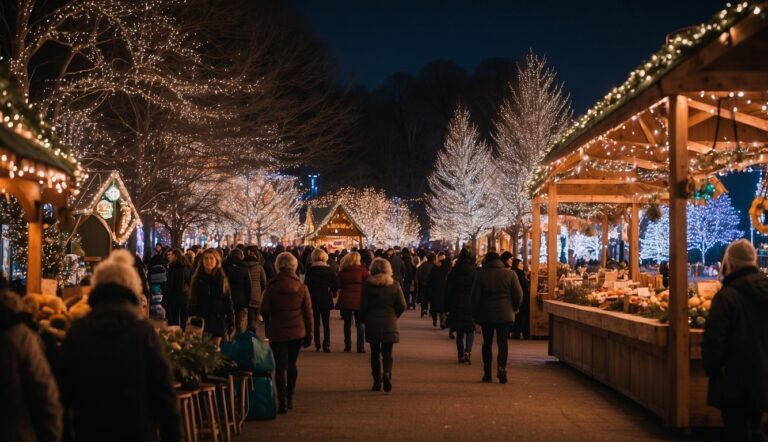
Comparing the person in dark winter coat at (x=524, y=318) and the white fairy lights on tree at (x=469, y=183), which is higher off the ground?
the white fairy lights on tree at (x=469, y=183)

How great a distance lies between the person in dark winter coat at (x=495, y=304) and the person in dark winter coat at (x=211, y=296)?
3.47m

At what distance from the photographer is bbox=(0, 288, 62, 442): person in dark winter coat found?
521cm

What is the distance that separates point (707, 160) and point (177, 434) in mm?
10263

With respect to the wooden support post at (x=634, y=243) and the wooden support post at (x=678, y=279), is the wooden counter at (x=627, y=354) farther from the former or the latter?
the wooden support post at (x=634, y=243)

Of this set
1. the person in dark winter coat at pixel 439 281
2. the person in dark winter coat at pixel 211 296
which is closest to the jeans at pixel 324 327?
the person in dark winter coat at pixel 439 281

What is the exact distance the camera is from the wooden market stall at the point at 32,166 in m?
8.41

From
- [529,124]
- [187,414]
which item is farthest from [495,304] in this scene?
[529,124]

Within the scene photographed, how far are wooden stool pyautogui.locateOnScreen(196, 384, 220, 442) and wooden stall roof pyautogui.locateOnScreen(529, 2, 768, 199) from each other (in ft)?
17.9

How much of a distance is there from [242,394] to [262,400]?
57 cm

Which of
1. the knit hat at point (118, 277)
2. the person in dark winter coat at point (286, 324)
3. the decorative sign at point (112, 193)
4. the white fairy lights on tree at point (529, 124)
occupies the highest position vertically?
the white fairy lights on tree at point (529, 124)

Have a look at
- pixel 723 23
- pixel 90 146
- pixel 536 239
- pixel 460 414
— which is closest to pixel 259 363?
pixel 460 414

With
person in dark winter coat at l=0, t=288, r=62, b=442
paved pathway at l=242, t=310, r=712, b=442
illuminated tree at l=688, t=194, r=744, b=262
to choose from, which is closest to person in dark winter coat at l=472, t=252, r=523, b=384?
paved pathway at l=242, t=310, r=712, b=442

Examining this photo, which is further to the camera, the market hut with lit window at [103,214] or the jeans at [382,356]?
the market hut with lit window at [103,214]

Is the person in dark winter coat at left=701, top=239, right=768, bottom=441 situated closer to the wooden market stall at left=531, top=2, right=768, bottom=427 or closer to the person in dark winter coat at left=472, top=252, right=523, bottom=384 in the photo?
the wooden market stall at left=531, top=2, right=768, bottom=427
